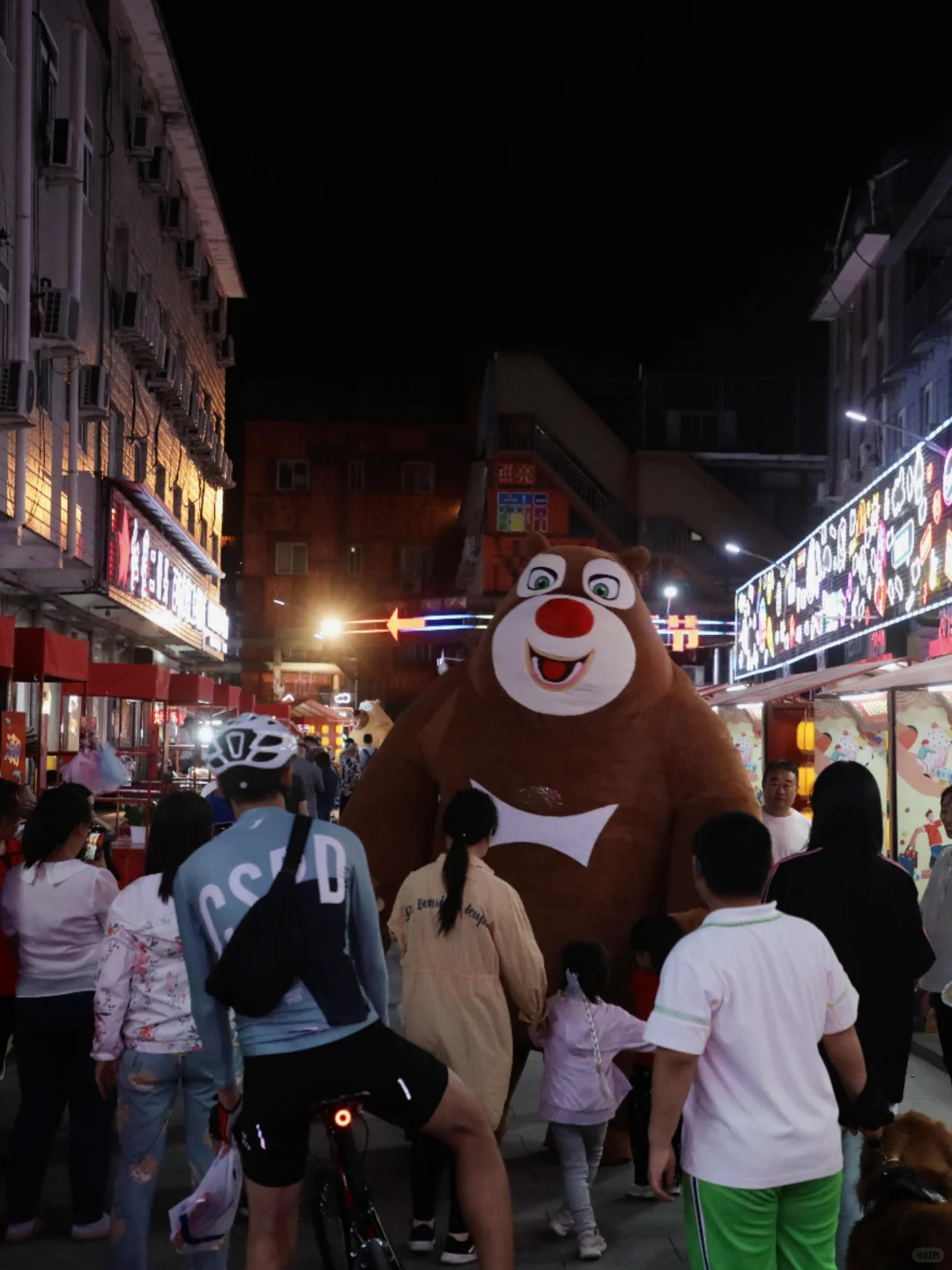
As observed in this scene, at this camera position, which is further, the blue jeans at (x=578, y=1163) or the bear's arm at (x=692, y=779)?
the bear's arm at (x=692, y=779)

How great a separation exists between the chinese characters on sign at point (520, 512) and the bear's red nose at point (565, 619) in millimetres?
30131

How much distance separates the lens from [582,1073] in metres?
5.20

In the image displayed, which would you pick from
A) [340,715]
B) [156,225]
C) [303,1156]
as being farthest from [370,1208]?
[340,715]

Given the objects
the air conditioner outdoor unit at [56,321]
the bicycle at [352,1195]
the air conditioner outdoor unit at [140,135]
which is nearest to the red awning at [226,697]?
the air conditioner outdoor unit at [56,321]

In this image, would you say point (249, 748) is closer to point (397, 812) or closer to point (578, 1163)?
point (578, 1163)

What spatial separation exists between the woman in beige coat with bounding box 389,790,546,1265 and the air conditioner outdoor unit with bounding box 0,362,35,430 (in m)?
9.08

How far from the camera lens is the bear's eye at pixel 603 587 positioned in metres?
7.21

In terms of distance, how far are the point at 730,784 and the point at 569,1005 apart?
1.64 m

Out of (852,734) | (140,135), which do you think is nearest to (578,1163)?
(852,734)

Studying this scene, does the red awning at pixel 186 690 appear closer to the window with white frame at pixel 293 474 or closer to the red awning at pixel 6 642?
the red awning at pixel 6 642

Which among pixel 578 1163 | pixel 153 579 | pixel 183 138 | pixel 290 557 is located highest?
pixel 183 138

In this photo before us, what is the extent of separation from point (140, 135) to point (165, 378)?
13.9ft

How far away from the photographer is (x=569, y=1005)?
5422mm

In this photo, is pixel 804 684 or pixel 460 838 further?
pixel 804 684
